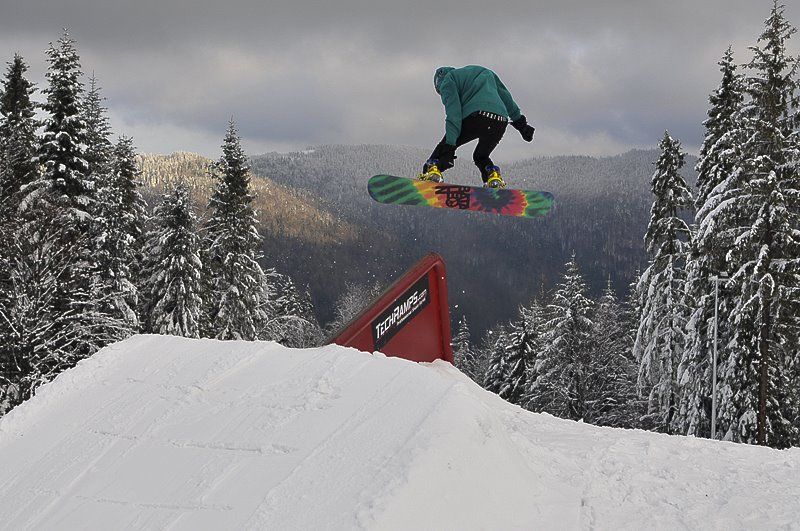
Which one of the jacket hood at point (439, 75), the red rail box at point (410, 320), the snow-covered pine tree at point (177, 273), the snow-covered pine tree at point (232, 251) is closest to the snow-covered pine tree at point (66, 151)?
the snow-covered pine tree at point (177, 273)

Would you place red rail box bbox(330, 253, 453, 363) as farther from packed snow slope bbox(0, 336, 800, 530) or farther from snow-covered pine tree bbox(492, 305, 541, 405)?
snow-covered pine tree bbox(492, 305, 541, 405)

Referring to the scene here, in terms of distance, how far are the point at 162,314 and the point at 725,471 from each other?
918 inches

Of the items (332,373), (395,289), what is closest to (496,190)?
(395,289)

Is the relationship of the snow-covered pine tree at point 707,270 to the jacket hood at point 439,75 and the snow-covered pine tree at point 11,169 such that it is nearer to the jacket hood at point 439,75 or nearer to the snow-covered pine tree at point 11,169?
the jacket hood at point 439,75

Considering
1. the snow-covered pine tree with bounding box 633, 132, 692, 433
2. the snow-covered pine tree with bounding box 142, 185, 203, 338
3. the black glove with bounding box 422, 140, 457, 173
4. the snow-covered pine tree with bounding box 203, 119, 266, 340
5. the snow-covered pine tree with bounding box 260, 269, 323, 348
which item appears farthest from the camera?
the snow-covered pine tree with bounding box 260, 269, 323, 348

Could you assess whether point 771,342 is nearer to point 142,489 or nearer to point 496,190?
point 496,190

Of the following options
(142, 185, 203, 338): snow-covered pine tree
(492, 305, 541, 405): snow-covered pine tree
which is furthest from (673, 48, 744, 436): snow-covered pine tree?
(142, 185, 203, 338): snow-covered pine tree

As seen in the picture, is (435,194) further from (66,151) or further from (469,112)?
(66,151)

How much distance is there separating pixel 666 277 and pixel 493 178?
1555 centimetres

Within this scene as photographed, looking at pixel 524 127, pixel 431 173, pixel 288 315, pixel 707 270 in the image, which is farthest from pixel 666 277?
pixel 288 315

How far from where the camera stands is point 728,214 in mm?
15867

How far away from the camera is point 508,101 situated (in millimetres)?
9008

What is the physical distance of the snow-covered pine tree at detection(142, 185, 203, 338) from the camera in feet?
82.0

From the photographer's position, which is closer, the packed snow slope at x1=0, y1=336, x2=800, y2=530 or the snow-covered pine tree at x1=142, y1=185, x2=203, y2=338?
the packed snow slope at x1=0, y1=336, x2=800, y2=530
